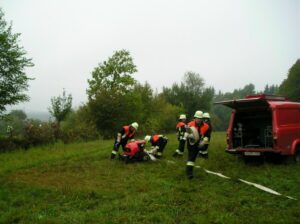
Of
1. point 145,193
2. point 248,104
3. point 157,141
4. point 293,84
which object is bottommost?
point 145,193

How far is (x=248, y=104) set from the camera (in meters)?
11.7

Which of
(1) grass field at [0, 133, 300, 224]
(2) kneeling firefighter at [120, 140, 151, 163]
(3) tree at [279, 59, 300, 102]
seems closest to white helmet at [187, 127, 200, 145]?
(1) grass field at [0, 133, 300, 224]

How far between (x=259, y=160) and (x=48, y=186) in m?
7.70

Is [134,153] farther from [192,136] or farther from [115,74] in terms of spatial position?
[115,74]

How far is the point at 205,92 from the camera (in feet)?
208

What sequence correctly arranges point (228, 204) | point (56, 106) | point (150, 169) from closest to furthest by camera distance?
point (228, 204) < point (150, 169) < point (56, 106)

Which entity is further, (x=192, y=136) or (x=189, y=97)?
(x=189, y=97)

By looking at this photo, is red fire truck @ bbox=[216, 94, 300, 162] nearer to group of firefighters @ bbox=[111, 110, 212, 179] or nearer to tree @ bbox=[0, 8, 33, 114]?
group of firefighters @ bbox=[111, 110, 212, 179]

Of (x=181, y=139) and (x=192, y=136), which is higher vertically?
(x=192, y=136)

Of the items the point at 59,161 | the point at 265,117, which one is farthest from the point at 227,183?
the point at 59,161

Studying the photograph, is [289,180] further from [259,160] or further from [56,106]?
[56,106]

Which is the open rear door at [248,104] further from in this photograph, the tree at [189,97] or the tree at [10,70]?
the tree at [189,97]

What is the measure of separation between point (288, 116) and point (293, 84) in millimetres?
50348

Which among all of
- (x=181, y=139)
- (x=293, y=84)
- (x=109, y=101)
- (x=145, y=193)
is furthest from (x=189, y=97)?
(x=145, y=193)
